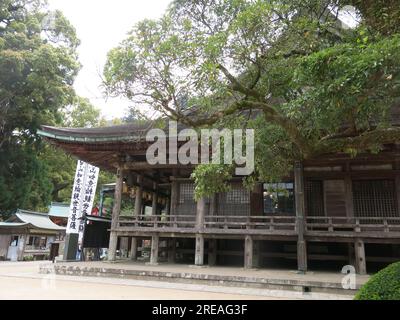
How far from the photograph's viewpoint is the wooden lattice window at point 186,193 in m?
14.6

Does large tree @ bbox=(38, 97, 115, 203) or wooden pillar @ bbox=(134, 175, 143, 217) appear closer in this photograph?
wooden pillar @ bbox=(134, 175, 143, 217)

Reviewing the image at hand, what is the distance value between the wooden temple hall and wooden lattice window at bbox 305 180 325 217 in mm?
37

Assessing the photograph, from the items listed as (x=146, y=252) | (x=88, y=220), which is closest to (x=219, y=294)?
(x=88, y=220)

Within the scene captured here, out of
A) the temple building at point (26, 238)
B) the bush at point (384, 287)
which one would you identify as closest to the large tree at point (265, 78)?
the bush at point (384, 287)

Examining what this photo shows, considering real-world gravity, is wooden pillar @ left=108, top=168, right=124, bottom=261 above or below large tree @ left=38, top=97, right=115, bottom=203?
below

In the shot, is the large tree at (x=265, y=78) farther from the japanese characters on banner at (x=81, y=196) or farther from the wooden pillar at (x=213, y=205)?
the japanese characters on banner at (x=81, y=196)

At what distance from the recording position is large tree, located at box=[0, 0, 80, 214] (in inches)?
953

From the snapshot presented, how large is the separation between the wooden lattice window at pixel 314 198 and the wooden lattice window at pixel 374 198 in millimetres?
1200

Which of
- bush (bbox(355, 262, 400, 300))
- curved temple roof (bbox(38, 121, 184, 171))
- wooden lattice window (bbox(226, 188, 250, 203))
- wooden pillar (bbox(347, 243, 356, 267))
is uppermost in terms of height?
curved temple roof (bbox(38, 121, 184, 171))

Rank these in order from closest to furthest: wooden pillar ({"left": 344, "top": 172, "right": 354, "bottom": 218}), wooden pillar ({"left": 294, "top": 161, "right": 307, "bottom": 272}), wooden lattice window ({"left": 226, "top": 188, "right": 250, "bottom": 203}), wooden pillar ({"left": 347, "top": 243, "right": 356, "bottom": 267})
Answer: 1. wooden pillar ({"left": 294, "top": 161, "right": 307, "bottom": 272})
2. wooden pillar ({"left": 347, "top": 243, "right": 356, "bottom": 267})
3. wooden pillar ({"left": 344, "top": 172, "right": 354, "bottom": 218})
4. wooden lattice window ({"left": 226, "top": 188, "right": 250, "bottom": 203})

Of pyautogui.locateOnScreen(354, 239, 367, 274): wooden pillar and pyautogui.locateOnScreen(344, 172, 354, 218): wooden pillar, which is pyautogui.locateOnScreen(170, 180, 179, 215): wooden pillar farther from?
pyautogui.locateOnScreen(354, 239, 367, 274): wooden pillar

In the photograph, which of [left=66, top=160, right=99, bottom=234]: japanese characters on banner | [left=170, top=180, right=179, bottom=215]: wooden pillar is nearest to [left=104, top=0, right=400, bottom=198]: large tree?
[left=170, top=180, right=179, bottom=215]: wooden pillar

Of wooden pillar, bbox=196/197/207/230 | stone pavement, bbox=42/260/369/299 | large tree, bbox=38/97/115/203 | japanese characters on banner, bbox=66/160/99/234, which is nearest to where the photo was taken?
stone pavement, bbox=42/260/369/299
